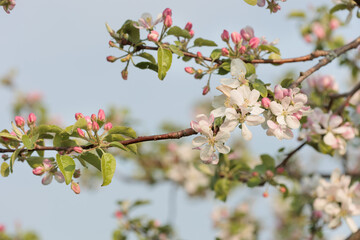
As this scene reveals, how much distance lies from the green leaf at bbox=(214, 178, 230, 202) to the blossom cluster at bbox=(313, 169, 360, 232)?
50 centimetres

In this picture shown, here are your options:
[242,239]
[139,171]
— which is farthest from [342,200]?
[139,171]

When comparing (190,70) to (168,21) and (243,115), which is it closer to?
(168,21)

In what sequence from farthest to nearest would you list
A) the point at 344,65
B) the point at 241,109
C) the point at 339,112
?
the point at 344,65
the point at 339,112
the point at 241,109

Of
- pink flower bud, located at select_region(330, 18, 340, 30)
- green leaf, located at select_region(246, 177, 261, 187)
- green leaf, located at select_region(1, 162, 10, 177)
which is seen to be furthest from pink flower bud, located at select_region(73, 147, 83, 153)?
pink flower bud, located at select_region(330, 18, 340, 30)

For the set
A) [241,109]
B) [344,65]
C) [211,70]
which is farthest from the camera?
[344,65]

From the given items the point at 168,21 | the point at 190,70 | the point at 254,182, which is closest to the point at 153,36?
the point at 168,21

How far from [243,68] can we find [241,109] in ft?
0.76

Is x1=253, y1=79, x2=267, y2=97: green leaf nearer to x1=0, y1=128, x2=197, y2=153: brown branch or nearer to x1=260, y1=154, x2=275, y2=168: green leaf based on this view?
x1=0, y1=128, x2=197, y2=153: brown branch

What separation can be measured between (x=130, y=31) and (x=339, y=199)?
1500 mm

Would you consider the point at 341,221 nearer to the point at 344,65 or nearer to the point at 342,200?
the point at 342,200

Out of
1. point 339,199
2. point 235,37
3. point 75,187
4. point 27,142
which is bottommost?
point 339,199

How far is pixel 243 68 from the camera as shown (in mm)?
1757

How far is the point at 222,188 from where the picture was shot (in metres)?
2.68

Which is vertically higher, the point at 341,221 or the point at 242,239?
the point at 341,221
